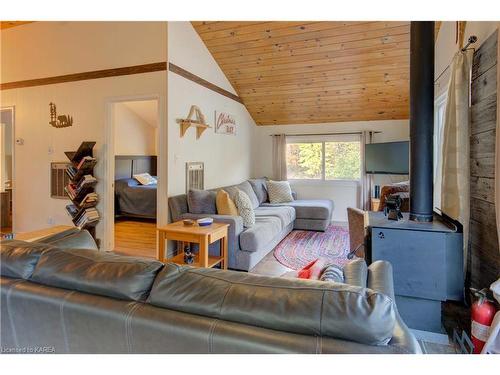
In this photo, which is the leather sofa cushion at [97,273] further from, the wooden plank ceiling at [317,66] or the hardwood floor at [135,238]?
the wooden plank ceiling at [317,66]

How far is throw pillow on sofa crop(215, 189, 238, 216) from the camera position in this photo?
3572 millimetres

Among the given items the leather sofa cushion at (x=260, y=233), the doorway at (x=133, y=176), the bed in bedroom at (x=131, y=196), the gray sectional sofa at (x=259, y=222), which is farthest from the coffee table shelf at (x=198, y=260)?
the bed in bedroom at (x=131, y=196)

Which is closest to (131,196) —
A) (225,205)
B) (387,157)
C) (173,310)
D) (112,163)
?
(112,163)

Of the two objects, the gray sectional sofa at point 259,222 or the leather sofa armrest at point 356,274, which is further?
the gray sectional sofa at point 259,222

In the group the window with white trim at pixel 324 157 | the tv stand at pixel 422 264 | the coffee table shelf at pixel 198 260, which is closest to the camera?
the tv stand at pixel 422 264

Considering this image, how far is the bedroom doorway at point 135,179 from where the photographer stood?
4.50 meters

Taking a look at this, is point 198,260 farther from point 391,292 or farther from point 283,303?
→ point 283,303

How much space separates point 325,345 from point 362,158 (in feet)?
17.4

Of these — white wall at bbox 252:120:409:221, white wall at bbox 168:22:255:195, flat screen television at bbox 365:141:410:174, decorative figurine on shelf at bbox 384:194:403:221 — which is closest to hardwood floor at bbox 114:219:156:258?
white wall at bbox 168:22:255:195

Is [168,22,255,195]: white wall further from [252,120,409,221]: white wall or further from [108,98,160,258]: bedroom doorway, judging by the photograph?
[108,98,160,258]: bedroom doorway

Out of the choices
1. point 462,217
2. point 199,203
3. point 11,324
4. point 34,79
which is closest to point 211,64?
point 199,203

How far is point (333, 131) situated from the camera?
591 cm

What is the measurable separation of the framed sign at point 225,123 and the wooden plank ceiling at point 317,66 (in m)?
0.58
